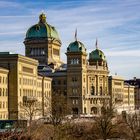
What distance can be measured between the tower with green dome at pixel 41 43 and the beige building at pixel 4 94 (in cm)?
4882

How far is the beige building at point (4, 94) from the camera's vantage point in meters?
95.8

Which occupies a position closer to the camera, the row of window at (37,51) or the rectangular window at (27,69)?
the rectangular window at (27,69)

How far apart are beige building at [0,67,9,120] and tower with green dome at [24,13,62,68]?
160 ft

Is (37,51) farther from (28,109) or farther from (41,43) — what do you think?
(28,109)

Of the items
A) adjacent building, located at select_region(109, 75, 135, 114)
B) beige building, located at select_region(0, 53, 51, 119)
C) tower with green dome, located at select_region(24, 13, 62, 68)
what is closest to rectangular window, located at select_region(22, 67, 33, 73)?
beige building, located at select_region(0, 53, 51, 119)

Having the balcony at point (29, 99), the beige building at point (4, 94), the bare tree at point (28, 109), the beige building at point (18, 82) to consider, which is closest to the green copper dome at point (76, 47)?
the bare tree at point (28, 109)

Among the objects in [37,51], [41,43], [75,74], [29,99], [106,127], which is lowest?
[106,127]

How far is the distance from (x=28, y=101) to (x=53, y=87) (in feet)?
123

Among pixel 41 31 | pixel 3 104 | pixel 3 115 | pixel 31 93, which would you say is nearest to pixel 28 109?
pixel 3 104

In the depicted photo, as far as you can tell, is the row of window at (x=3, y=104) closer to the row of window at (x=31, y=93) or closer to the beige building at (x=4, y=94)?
the beige building at (x=4, y=94)

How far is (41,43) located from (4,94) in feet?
169

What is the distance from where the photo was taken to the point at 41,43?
482ft

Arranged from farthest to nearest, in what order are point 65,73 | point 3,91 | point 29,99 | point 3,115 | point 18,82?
point 65,73 → point 29,99 → point 18,82 → point 3,91 → point 3,115

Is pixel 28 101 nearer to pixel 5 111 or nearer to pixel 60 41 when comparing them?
pixel 5 111
